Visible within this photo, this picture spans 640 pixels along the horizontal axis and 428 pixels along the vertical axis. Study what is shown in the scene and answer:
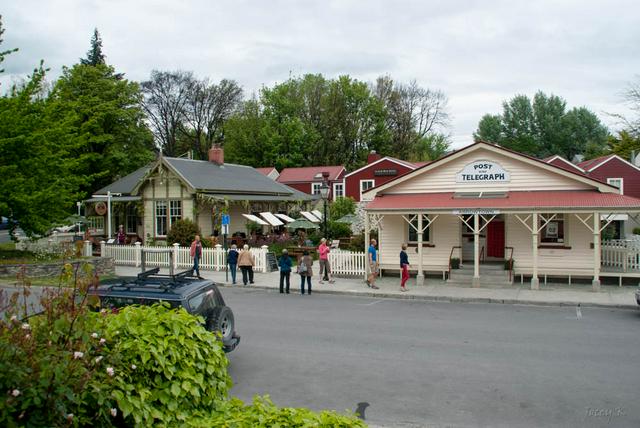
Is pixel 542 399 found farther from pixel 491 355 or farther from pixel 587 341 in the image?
pixel 587 341

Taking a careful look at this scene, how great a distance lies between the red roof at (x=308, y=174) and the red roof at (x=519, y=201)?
31.1 meters

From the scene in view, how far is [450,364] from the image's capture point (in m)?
9.72

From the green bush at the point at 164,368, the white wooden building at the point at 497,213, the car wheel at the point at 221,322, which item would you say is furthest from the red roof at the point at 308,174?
the green bush at the point at 164,368

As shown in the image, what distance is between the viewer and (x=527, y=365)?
9.60 meters

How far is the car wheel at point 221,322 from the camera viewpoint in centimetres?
901

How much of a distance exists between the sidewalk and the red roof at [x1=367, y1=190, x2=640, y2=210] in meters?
2.81

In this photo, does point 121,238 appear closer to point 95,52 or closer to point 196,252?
point 196,252

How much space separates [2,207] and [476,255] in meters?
17.3

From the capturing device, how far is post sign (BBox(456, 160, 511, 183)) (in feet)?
67.4

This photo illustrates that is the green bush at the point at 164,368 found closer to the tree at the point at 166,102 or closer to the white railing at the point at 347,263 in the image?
the white railing at the point at 347,263

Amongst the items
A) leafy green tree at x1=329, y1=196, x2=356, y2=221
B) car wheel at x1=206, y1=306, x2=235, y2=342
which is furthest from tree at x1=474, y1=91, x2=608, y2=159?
car wheel at x1=206, y1=306, x2=235, y2=342

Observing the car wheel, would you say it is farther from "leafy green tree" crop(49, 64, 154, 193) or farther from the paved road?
"leafy green tree" crop(49, 64, 154, 193)

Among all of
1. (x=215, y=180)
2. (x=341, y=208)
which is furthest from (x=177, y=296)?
(x=341, y=208)

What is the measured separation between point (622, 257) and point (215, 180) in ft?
70.1
